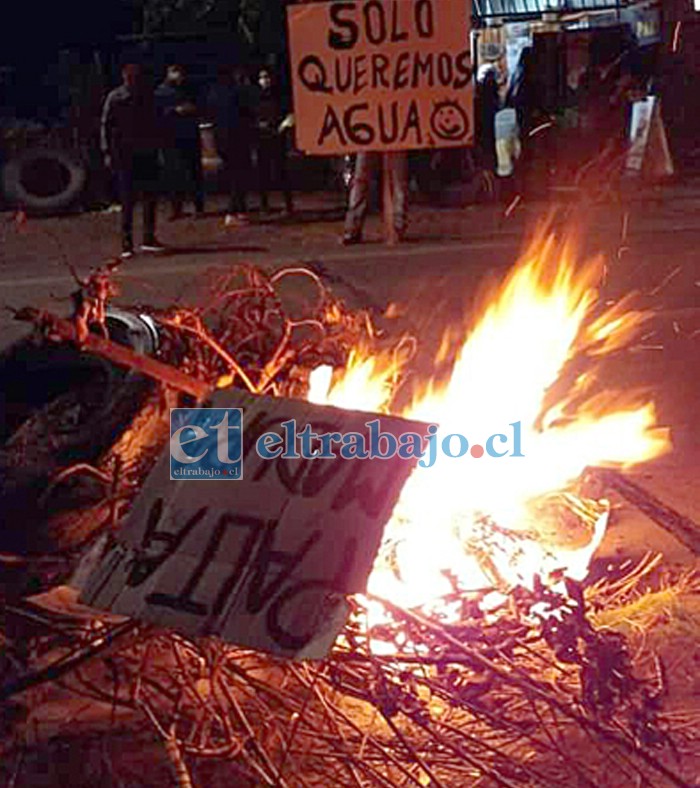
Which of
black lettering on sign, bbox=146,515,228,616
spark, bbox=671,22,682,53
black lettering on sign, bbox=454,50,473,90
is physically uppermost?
black lettering on sign, bbox=146,515,228,616

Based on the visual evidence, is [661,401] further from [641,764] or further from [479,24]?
[479,24]

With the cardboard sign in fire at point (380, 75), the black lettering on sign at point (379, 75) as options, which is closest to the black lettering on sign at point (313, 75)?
the cardboard sign in fire at point (380, 75)

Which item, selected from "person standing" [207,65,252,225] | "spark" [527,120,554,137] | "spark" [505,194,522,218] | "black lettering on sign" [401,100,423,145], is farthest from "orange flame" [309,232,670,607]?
"spark" [527,120,554,137]

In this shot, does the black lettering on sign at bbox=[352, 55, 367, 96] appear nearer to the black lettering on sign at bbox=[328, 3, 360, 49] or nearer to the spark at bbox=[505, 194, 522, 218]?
the black lettering on sign at bbox=[328, 3, 360, 49]

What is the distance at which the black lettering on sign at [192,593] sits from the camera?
3234mm

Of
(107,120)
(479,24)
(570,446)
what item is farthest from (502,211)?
(570,446)

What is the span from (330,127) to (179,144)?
5698mm

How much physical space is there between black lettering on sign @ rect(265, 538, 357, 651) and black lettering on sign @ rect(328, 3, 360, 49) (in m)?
8.71

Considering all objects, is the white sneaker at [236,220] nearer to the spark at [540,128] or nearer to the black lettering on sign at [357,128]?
the spark at [540,128]

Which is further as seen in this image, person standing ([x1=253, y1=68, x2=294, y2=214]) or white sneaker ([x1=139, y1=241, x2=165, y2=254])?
person standing ([x1=253, y1=68, x2=294, y2=214])

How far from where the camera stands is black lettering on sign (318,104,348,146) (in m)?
11.3

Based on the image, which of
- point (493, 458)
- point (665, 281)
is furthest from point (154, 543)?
point (665, 281)

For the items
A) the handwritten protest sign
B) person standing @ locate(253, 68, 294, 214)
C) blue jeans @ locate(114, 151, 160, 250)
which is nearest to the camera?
blue jeans @ locate(114, 151, 160, 250)

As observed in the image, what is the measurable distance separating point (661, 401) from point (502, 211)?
8.33 metres
